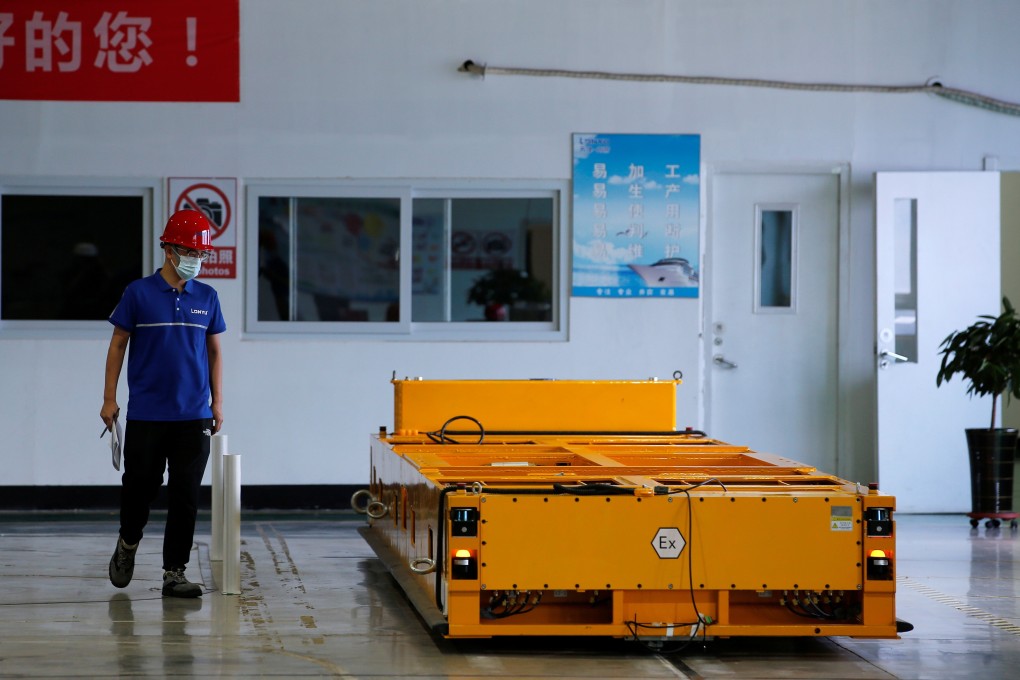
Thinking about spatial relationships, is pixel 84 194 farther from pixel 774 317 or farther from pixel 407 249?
pixel 774 317

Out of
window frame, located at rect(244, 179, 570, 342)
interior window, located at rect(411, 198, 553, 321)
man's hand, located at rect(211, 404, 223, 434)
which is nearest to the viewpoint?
man's hand, located at rect(211, 404, 223, 434)

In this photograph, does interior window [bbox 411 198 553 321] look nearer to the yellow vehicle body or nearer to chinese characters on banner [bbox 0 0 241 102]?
chinese characters on banner [bbox 0 0 241 102]

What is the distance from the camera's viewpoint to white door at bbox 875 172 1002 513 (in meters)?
9.37

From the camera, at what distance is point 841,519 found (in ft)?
15.2

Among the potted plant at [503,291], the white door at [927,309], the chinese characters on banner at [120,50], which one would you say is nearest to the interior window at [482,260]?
the potted plant at [503,291]

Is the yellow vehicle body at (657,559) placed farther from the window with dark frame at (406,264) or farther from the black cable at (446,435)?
the window with dark frame at (406,264)

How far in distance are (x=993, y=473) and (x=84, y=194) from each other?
649 centimetres

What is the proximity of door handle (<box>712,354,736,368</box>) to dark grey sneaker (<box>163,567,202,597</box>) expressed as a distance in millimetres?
4768

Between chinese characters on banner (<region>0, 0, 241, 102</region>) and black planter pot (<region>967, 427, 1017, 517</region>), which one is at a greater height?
chinese characters on banner (<region>0, 0, 241, 102</region>)

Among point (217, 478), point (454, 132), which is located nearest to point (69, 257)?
point (454, 132)

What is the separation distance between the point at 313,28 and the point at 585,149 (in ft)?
6.86

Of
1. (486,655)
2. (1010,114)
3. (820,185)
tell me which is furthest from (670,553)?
(1010,114)

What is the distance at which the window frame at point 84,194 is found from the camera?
9203mm

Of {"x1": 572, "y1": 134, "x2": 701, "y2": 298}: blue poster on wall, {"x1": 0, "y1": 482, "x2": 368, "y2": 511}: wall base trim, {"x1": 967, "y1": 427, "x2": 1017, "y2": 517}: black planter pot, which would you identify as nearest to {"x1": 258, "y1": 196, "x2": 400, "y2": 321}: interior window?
{"x1": 0, "y1": 482, "x2": 368, "y2": 511}: wall base trim
